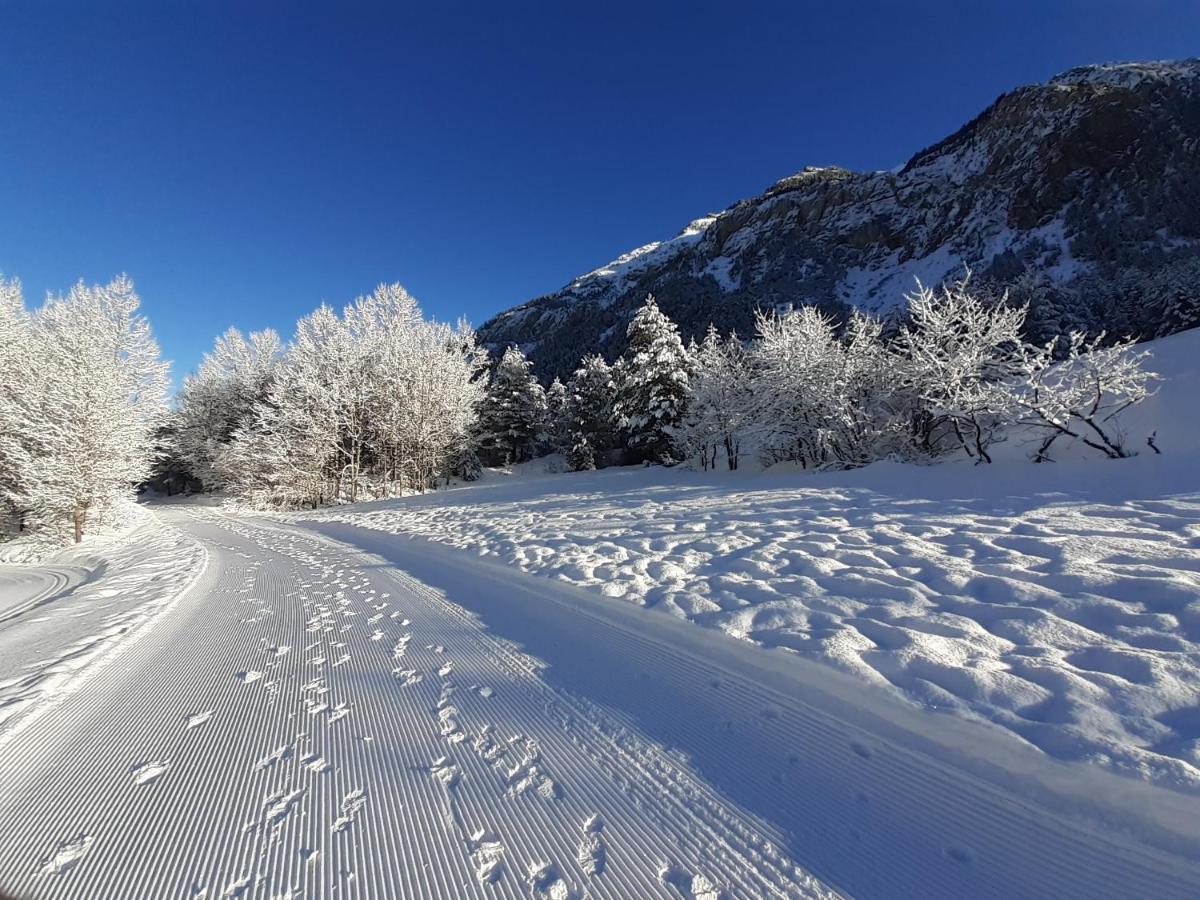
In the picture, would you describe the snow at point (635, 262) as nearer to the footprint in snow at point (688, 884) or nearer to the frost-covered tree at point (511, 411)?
the frost-covered tree at point (511, 411)

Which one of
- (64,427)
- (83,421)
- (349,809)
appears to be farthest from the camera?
(83,421)

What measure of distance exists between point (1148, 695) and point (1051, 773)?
2.62 ft

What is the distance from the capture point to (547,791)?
197 centimetres

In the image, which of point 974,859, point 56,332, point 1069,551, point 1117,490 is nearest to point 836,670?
point 974,859

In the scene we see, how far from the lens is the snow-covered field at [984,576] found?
221cm

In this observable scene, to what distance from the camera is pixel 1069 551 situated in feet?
13.1

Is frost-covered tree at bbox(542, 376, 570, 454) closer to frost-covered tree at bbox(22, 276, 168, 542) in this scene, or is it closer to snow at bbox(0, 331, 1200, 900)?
frost-covered tree at bbox(22, 276, 168, 542)

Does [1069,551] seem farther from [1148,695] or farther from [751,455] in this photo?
[751,455]

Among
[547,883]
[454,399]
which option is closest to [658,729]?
[547,883]

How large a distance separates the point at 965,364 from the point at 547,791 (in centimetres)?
999

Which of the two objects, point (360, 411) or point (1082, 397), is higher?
point (360, 411)

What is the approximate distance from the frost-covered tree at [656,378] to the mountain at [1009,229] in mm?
19475

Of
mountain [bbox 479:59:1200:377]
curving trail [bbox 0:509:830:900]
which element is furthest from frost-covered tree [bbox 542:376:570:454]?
curving trail [bbox 0:509:830:900]

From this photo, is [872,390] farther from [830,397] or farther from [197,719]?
[197,719]
